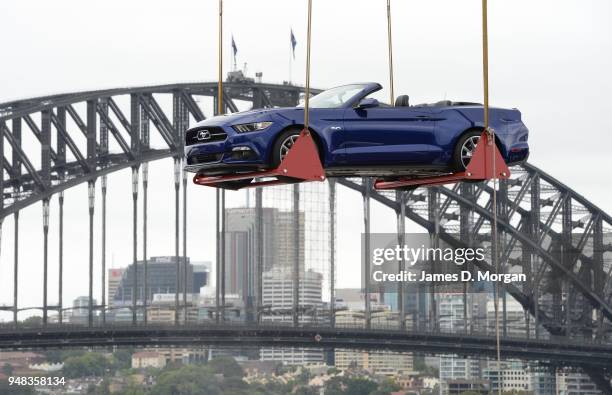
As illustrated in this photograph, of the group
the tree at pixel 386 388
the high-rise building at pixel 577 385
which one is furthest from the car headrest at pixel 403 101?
the tree at pixel 386 388

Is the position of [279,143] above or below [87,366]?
above

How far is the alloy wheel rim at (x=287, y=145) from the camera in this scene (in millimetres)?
21047

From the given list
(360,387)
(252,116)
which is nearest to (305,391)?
(360,387)

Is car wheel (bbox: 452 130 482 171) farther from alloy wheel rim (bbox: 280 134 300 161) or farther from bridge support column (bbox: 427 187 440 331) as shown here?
bridge support column (bbox: 427 187 440 331)

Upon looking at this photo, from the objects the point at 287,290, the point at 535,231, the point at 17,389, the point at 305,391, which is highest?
the point at 535,231

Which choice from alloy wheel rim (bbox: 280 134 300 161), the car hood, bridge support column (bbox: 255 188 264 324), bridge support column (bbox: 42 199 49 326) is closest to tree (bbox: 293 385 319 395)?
bridge support column (bbox: 255 188 264 324)

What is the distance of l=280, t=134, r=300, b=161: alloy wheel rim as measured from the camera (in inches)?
829

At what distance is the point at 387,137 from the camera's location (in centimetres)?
2091

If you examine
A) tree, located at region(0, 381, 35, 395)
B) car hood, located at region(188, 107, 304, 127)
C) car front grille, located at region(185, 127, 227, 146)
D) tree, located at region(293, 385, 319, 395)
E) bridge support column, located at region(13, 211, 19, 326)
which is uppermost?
bridge support column, located at region(13, 211, 19, 326)

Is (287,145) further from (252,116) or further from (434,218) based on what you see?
(434,218)

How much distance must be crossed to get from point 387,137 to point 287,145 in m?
1.05

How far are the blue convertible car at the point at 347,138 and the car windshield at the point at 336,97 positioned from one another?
1cm

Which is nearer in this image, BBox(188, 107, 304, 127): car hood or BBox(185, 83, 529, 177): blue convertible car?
BBox(185, 83, 529, 177): blue convertible car

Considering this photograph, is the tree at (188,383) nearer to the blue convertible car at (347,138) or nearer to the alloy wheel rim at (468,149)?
the alloy wheel rim at (468,149)
